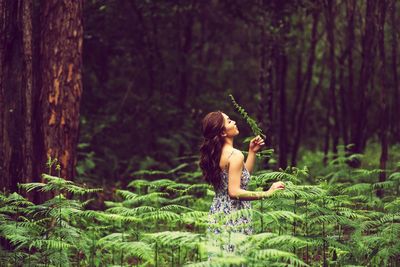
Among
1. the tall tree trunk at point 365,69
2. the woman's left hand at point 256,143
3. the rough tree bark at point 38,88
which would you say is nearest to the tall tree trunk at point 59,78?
the rough tree bark at point 38,88

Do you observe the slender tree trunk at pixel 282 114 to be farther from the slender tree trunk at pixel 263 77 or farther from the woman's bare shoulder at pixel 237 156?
the woman's bare shoulder at pixel 237 156

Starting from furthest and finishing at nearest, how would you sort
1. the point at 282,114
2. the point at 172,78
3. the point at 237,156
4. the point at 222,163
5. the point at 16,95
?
the point at 172,78
the point at 282,114
the point at 16,95
the point at 222,163
the point at 237,156

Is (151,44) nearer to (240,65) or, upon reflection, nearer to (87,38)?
(87,38)

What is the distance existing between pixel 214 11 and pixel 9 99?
41.8 feet

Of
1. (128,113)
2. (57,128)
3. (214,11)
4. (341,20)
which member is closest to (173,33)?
(214,11)

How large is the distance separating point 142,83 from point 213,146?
13018mm

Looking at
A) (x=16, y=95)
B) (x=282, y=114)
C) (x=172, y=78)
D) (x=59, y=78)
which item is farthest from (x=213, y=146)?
(x=172, y=78)

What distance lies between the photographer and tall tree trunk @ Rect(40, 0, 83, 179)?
9812 millimetres

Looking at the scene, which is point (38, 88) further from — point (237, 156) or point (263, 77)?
point (263, 77)

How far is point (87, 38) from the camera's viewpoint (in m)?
16.2

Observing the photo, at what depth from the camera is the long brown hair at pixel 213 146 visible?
6863mm

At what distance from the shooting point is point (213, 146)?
271 inches

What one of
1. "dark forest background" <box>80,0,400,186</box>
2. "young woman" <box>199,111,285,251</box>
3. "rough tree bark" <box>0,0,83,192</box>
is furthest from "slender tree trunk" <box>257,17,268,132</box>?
"young woman" <box>199,111,285,251</box>

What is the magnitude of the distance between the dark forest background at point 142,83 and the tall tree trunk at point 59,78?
16 mm
